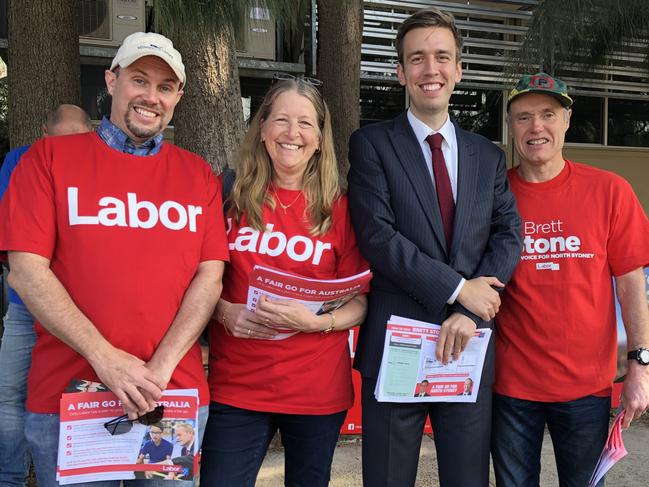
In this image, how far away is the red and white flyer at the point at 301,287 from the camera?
2080 mm

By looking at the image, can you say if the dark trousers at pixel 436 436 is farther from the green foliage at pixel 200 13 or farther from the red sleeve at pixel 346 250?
the green foliage at pixel 200 13

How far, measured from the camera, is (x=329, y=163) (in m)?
2.44

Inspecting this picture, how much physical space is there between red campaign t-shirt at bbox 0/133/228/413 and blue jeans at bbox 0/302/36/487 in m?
1.03

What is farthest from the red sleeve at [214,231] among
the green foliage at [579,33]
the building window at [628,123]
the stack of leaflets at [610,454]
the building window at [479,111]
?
the building window at [628,123]

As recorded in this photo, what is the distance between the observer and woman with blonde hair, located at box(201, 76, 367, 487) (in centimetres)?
226

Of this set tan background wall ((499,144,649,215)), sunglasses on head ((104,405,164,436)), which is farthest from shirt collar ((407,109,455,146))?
tan background wall ((499,144,649,215))

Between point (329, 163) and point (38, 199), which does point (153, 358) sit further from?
point (329, 163)

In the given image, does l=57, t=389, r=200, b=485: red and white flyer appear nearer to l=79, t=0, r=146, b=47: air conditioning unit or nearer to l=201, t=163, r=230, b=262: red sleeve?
l=201, t=163, r=230, b=262: red sleeve

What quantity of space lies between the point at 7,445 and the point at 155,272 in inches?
68.2

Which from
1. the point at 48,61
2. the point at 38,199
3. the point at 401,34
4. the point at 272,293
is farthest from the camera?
the point at 48,61

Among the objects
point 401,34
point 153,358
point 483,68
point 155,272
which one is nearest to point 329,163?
point 401,34

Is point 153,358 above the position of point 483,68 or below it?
below

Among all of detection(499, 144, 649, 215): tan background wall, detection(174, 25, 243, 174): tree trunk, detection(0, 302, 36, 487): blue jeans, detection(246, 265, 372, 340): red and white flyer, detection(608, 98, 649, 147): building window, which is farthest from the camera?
detection(608, 98, 649, 147): building window

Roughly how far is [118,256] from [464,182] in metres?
1.26
